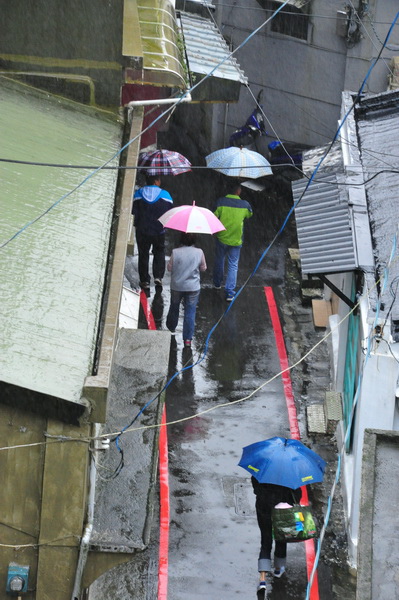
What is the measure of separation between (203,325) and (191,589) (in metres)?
6.35

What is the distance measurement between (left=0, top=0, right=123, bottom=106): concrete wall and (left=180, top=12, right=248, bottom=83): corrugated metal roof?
14.9 ft

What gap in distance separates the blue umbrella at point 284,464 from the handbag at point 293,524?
0.92 ft

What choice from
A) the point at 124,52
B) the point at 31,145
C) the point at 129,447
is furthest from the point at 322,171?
the point at 129,447

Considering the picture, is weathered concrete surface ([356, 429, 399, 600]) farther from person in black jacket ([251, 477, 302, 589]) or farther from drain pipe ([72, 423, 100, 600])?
person in black jacket ([251, 477, 302, 589])

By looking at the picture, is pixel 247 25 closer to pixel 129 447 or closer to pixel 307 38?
pixel 307 38

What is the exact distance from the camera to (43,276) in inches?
340

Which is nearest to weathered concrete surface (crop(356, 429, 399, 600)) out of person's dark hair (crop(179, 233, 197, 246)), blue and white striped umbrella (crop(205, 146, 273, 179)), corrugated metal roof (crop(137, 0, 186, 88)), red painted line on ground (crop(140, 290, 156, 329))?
corrugated metal roof (crop(137, 0, 186, 88))

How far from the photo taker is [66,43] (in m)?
11.7

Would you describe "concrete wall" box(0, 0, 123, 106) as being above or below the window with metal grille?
below

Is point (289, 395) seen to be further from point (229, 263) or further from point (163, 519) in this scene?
point (163, 519)

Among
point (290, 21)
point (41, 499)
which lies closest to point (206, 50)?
point (290, 21)

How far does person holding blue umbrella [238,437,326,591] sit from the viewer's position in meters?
10.5

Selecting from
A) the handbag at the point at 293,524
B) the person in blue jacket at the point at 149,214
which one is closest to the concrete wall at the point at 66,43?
the person in blue jacket at the point at 149,214

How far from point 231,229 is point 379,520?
10855mm
